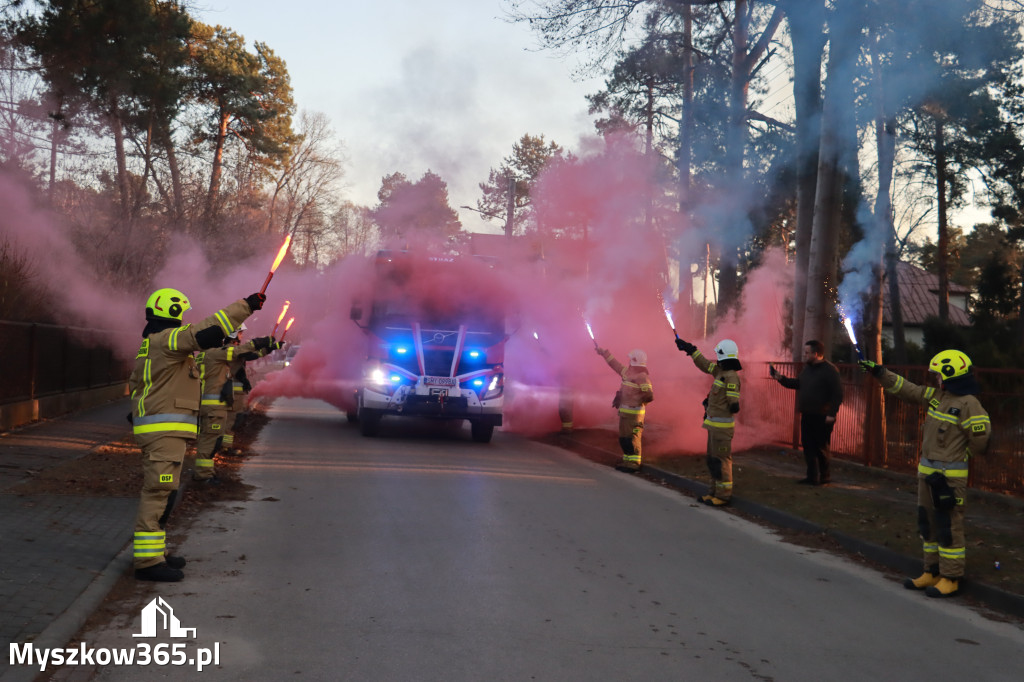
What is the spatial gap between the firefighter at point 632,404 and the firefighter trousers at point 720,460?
2553 millimetres

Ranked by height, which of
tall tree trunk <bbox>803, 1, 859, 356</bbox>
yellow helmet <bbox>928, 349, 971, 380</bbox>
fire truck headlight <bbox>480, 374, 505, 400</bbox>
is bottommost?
fire truck headlight <bbox>480, 374, 505, 400</bbox>

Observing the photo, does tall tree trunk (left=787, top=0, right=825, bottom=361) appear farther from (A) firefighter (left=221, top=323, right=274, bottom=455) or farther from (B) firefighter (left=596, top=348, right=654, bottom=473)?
(A) firefighter (left=221, top=323, right=274, bottom=455)

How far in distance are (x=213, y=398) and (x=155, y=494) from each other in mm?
4856

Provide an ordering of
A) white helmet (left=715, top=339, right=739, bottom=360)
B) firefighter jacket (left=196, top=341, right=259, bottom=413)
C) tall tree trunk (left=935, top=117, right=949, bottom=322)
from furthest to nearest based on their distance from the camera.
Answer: tall tree trunk (left=935, top=117, right=949, bottom=322) → white helmet (left=715, top=339, right=739, bottom=360) → firefighter jacket (left=196, top=341, right=259, bottom=413)

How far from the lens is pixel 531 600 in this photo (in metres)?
6.15

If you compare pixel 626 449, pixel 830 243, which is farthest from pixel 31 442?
pixel 830 243

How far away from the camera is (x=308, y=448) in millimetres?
14922

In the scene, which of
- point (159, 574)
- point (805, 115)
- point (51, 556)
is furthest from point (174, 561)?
point (805, 115)

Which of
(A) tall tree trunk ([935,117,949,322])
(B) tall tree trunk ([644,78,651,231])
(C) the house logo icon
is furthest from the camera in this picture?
(A) tall tree trunk ([935,117,949,322])

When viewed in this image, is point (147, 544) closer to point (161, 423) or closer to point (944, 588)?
point (161, 423)

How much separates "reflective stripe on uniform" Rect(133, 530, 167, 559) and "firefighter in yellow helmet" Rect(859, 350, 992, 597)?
569cm

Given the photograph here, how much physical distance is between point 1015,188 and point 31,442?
73.6ft

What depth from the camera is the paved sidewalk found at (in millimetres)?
4891

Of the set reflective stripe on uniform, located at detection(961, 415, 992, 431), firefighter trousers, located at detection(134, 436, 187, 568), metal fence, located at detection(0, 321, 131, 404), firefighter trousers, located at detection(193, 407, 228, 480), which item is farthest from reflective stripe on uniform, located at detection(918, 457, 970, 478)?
metal fence, located at detection(0, 321, 131, 404)
